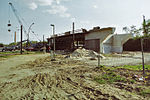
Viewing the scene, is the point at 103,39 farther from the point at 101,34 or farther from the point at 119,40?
the point at 119,40

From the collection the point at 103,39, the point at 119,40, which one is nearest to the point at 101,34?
the point at 103,39

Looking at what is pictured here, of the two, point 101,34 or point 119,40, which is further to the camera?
point 119,40

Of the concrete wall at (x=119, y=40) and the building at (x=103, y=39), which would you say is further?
the concrete wall at (x=119, y=40)

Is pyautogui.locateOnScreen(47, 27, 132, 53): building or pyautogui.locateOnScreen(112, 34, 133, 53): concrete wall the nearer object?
pyautogui.locateOnScreen(47, 27, 132, 53): building

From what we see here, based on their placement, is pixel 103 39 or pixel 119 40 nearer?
pixel 103 39

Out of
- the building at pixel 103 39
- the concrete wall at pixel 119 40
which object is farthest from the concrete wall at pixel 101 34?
the concrete wall at pixel 119 40

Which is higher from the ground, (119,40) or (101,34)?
(101,34)

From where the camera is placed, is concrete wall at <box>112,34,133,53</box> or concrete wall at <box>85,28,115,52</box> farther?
concrete wall at <box>112,34,133,53</box>

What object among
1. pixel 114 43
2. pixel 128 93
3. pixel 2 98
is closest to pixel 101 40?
pixel 114 43

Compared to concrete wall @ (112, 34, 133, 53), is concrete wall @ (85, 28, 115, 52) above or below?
above

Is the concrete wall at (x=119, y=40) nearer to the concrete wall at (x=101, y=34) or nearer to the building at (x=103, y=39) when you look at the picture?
the building at (x=103, y=39)

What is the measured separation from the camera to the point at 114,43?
75.8 ft

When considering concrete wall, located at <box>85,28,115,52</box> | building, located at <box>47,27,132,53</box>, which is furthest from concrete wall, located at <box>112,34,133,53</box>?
concrete wall, located at <box>85,28,115,52</box>

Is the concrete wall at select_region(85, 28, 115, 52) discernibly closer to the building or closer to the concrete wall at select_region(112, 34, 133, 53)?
the building
